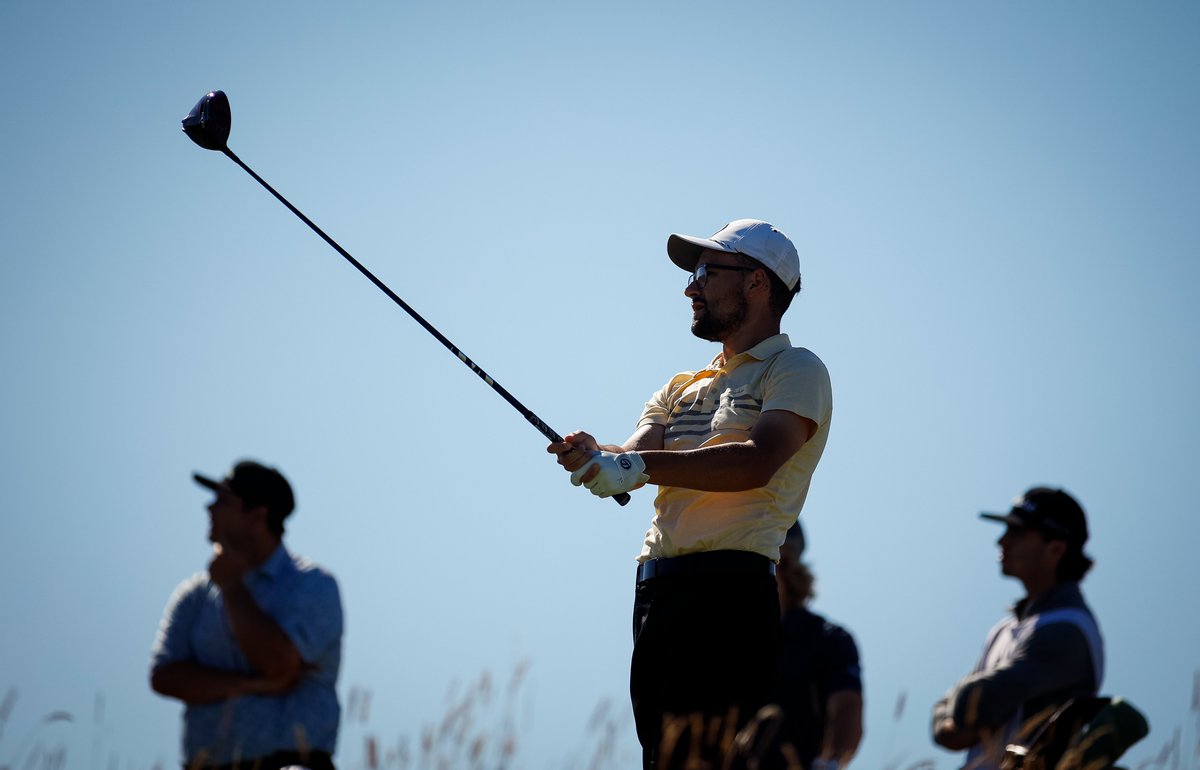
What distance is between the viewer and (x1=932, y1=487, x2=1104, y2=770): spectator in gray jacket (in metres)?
4.85

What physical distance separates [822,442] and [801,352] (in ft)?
1.00

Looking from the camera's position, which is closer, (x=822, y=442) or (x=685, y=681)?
(x=685, y=681)

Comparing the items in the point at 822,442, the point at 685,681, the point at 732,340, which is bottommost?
the point at 685,681

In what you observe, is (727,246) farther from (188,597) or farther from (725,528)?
(188,597)

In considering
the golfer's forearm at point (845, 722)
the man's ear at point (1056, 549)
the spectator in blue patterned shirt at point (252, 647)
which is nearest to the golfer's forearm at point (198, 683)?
the spectator in blue patterned shirt at point (252, 647)

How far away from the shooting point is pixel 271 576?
5.07 meters

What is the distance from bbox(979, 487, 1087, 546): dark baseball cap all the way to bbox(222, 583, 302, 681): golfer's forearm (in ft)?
8.96

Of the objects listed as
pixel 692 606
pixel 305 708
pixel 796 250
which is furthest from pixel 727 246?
pixel 305 708

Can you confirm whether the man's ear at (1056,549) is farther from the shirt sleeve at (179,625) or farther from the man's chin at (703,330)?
the shirt sleeve at (179,625)

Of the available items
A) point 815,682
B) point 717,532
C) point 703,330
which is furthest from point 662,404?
point 815,682

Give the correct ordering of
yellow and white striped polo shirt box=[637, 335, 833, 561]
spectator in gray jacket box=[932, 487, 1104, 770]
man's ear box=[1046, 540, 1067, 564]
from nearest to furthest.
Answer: yellow and white striped polo shirt box=[637, 335, 833, 561] → spectator in gray jacket box=[932, 487, 1104, 770] → man's ear box=[1046, 540, 1067, 564]

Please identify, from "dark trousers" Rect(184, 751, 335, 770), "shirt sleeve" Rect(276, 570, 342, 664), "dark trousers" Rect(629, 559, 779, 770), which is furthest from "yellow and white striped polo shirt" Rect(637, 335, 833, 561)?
"dark trousers" Rect(184, 751, 335, 770)

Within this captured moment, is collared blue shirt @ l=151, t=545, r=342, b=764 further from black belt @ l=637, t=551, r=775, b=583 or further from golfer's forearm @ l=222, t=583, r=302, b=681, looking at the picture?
black belt @ l=637, t=551, r=775, b=583

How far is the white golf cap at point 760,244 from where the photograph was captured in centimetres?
492
